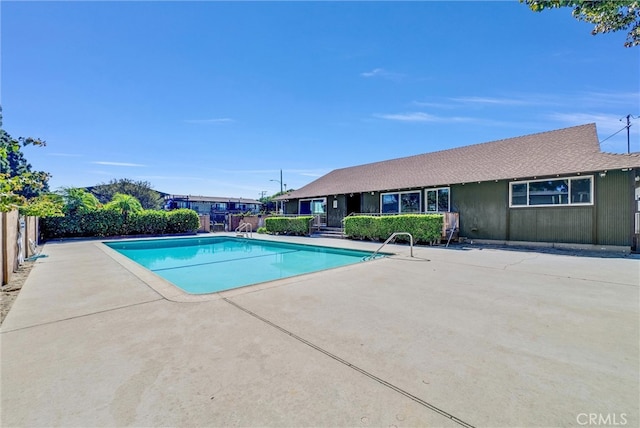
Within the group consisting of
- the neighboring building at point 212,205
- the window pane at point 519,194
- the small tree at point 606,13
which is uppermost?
the small tree at point 606,13

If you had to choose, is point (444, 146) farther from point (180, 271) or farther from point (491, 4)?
point (180, 271)

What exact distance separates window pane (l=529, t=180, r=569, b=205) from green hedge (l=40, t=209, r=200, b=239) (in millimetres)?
21020

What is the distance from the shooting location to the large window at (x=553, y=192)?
1059 cm

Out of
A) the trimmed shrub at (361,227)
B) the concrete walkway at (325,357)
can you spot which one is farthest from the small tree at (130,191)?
the concrete walkway at (325,357)

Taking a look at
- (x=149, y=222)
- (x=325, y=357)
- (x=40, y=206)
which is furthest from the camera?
(x=149, y=222)

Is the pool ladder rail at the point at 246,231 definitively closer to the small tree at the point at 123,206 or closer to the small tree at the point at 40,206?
the small tree at the point at 123,206

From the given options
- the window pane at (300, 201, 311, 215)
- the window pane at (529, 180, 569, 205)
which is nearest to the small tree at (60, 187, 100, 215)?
the window pane at (300, 201, 311, 215)

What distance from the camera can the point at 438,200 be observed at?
14.8 metres

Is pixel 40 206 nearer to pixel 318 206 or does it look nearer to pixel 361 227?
pixel 361 227

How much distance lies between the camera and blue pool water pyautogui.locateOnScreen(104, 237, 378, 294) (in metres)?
7.73

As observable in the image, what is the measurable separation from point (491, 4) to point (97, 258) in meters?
15.7

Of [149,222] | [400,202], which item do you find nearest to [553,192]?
[400,202]

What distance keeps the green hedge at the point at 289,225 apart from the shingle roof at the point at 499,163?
10.4 ft

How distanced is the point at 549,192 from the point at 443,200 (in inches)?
172
